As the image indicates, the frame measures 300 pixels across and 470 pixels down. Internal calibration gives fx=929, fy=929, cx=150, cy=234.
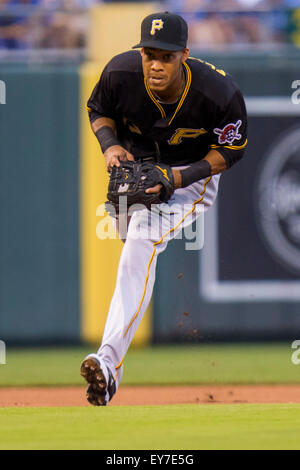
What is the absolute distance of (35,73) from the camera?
329 inches

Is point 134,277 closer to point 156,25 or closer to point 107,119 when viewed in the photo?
point 107,119

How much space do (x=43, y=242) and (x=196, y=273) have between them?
1394mm

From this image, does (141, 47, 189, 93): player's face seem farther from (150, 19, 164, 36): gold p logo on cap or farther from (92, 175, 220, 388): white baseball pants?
(92, 175, 220, 388): white baseball pants

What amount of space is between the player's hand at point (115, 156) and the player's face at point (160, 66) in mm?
365

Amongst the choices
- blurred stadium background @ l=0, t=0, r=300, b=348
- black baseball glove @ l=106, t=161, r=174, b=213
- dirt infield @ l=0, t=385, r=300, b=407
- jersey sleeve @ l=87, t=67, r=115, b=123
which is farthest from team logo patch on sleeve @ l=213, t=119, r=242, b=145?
blurred stadium background @ l=0, t=0, r=300, b=348

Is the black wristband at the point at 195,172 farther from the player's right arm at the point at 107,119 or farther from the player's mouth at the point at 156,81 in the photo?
the player's mouth at the point at 156,81

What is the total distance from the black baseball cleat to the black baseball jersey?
118cm

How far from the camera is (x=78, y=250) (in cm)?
826

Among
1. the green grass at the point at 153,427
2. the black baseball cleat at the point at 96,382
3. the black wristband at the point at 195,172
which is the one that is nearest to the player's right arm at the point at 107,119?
the black wristband at the point at 195,172

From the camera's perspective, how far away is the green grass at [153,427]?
10.8 feet

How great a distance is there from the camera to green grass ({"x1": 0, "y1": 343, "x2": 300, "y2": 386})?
21.2 feet

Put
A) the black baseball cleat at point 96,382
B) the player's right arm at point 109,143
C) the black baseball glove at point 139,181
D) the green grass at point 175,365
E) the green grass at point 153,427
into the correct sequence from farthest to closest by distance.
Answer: the green grass at point 175,365 → the player's right arm at point 109,143 → the black baseball glove at point 139,181 → the black baseball cleat at point 96,382 → the green grass at point 153,427

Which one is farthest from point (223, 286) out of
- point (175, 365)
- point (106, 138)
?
point (106, 138)

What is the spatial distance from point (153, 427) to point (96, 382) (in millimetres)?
668
